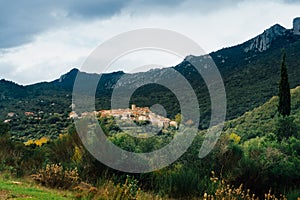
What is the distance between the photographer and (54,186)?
949cm

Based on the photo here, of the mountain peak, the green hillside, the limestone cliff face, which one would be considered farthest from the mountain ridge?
the green hillside

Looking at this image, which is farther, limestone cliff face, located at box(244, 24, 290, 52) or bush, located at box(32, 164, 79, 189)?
limestone cliff face, located at box(244, 24, 290, 52)

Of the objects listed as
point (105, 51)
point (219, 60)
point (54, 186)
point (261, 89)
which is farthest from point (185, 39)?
point (219, 60)

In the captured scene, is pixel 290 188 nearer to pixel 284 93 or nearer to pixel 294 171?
pixel 294 171

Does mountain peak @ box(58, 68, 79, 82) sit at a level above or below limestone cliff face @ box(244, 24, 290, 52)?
below

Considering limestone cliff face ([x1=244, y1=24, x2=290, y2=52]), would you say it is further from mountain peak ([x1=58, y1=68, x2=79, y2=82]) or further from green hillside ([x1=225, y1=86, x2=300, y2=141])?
mountain peak ([x1=58, y1=68, x2=79, y2=82])

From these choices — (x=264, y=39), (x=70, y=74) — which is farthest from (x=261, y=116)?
(x=264, y=39)

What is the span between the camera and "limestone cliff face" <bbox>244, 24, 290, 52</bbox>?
68250mm

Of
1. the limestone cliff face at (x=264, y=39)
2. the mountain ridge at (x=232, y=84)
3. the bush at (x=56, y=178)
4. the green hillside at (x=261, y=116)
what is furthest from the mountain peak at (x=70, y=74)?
the bush at (x=56, y=178)

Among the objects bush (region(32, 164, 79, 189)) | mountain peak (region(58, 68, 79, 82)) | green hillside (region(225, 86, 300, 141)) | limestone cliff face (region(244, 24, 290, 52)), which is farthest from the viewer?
limestone cliff face (region(244, 24, 290, 52))

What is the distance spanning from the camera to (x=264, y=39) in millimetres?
69812

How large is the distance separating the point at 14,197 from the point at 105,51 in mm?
5406

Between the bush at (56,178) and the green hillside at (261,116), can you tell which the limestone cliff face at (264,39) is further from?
the bush at (56,178)

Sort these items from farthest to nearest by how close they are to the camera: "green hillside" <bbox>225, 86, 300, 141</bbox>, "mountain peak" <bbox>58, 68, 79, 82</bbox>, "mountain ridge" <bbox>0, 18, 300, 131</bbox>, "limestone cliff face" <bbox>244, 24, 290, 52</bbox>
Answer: "limestone cliff face" <bbox>244, 24, 290, 52</bbox>, "mountain peak" <bbox>58, 68, 79, 82</bbox>, "mountain ridge" <bbox>0, 18, 300, 131</bbox>, "green hillside" <bbox>225, 86, 300, 141</bbox>
